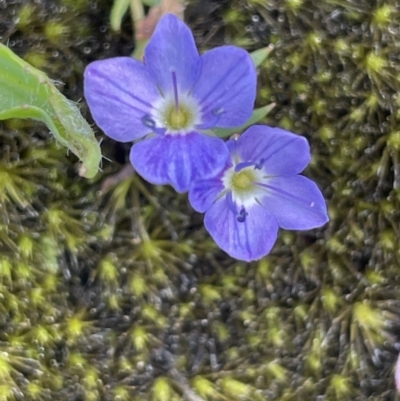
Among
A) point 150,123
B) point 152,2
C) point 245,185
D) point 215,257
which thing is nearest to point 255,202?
point 245,185

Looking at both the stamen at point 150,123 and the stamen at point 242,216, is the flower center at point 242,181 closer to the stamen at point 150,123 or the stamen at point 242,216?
the stamen at point 242,216

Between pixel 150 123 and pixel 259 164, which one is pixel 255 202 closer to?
pixel 259 164

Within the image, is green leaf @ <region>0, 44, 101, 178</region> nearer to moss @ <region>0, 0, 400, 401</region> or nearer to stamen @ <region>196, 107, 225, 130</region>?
moss @ <region>0, 0, 400, 401</region>

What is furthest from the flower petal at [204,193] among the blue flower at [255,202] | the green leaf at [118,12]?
the green leaf at [118,12]

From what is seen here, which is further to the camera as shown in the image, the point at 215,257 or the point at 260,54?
the point at 215,257

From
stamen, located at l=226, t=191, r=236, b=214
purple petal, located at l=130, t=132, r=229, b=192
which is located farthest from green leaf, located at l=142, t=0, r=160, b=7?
stamen, located at l=226, t=191, r=236, b=214
